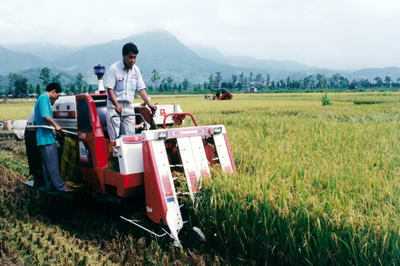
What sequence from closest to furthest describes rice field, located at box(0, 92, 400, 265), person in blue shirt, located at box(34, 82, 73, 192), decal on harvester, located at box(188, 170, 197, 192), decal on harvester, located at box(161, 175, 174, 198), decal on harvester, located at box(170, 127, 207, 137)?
rice field, located at box(0, 92, 400, 265), decal on harvester, located at box(161, 175, 174, 198), decal on harvester, located at box(188, 170, 197, 192), decal on harvester, located at box(170, 127, 207, 137), person in blue shirt, located at box(34, 82, 73, 192)

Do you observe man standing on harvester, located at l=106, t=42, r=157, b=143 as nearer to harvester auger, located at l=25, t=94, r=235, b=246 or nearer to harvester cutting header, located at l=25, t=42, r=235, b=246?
harvester cutting header, located at l=25, t=42, r=235, b=246

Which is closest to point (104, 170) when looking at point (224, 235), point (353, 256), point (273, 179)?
point (224, 235)

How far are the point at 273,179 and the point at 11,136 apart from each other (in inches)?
459

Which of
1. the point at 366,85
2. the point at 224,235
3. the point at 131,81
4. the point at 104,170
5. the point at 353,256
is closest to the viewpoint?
the point at 353,256

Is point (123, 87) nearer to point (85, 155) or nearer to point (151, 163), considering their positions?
point (85, 155)

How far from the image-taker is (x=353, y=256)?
254cm

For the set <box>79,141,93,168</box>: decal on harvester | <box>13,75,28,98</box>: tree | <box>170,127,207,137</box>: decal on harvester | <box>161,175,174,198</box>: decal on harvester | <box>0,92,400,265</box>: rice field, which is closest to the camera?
<box>0,92,400,265</box>: rice field

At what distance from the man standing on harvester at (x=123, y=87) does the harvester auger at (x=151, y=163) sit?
0.20 meters

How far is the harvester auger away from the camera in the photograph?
345cm

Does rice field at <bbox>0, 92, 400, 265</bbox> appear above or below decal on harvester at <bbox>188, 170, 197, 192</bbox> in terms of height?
below

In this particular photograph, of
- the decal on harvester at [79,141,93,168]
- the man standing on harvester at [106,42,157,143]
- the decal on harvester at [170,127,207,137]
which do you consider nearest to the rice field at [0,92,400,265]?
the decal on harvester at [170,127,207,137]

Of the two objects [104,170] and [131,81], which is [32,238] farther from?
[131,81]

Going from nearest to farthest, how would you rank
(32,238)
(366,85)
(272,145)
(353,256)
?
(353,256) → (32,238) → (272,145) → (366,85)

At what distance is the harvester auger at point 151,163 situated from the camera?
3.45 m
